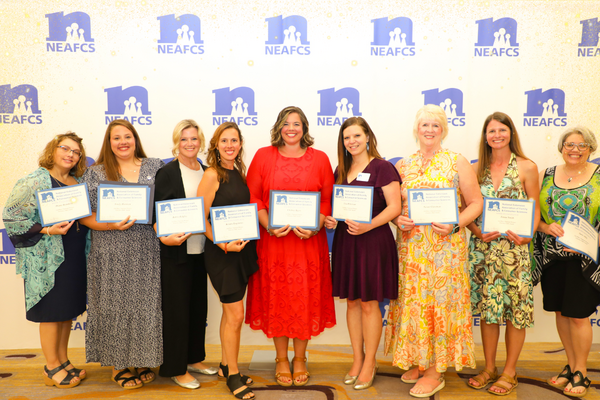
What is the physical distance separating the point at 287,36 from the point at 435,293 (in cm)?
258

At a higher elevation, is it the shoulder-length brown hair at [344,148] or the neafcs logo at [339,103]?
the neafcs logo at [339,103]

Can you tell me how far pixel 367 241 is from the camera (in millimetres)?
2635

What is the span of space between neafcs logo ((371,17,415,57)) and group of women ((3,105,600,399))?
1.24 meters

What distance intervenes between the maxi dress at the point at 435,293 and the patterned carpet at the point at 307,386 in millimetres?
354

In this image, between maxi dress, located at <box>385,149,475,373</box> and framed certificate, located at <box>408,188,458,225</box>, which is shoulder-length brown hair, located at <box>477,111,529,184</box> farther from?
framed certificate, located at <box>408,188,458,225</box>

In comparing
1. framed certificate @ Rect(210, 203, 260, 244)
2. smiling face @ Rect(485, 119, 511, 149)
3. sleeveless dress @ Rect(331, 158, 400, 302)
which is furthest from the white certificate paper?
smiling face @ Rect(485, 119, 511, 149)

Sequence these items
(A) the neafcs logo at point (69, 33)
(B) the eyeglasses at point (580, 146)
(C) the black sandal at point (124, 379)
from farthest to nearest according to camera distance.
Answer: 1. (A) the neafcs logo at point (69, 33)
2. (C) the black sandal at point (124, 379)
3. (B) the eyeglasses at point (580, 146)

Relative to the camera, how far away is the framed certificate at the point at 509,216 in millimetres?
2518

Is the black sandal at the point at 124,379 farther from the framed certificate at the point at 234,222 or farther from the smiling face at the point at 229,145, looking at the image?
the smiling face at the point at 229,145

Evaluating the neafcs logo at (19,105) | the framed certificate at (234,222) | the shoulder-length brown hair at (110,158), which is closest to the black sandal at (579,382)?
the framed certificate at (234,222)

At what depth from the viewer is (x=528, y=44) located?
142 inches

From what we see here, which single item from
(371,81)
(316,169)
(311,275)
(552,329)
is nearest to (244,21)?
(371,81)

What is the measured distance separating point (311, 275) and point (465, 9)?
2853 mm

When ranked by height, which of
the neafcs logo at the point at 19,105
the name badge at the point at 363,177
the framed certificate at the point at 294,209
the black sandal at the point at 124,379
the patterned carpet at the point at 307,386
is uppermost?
the neafcs logo at the point at 19,105
